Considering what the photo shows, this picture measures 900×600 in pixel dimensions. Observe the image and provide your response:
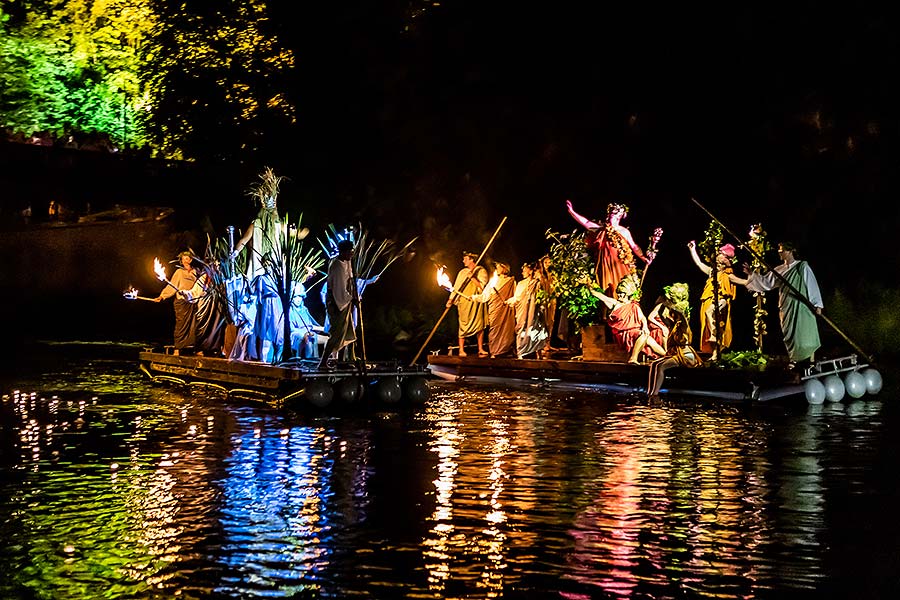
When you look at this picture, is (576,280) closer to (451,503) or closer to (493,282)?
(493,282)

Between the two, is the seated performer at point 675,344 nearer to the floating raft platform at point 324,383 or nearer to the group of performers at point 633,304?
the group of performers at point 633,304

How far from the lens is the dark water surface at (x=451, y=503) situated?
30.8 ft

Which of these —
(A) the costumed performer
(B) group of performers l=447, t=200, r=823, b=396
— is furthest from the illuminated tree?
→ (A) the costumed performer

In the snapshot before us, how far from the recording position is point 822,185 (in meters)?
29.7

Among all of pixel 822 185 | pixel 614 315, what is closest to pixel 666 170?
pixel 822 185

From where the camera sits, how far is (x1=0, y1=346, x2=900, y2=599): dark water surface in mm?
9375

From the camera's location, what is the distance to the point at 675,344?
74.1 ft

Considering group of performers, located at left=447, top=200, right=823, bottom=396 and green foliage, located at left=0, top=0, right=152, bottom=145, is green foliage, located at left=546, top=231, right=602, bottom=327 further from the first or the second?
green foliage, located at left=0, top=0, right=152, bottom=145

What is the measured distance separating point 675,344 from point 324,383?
6525 mm

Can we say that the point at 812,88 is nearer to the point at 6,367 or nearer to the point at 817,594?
the point at 6,367

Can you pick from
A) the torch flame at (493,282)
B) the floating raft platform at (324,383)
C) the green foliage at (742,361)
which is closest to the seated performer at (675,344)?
the green foliage at (742,361)

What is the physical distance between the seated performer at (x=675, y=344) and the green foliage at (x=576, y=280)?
1492 mm

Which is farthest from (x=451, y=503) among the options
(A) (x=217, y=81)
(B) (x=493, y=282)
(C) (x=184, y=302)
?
(A) (x=217, y=81)

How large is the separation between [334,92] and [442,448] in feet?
87.8
